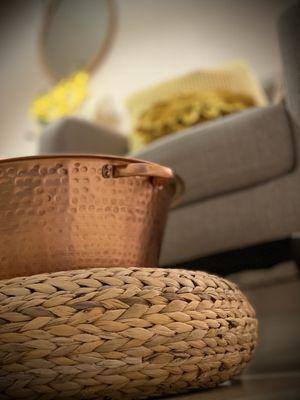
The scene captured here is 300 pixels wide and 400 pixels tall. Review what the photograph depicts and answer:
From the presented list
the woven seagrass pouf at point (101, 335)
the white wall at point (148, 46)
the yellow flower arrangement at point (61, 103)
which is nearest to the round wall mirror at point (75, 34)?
the white wall at point (148, 46)

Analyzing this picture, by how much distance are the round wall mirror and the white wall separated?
50mm

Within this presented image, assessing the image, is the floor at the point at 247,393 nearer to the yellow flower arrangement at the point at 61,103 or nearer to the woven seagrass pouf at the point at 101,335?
the woven seagrass pouf at the point at 101,335

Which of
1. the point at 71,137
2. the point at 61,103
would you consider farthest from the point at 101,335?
the point at 61,103

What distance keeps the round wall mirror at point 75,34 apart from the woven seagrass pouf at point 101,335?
172cm

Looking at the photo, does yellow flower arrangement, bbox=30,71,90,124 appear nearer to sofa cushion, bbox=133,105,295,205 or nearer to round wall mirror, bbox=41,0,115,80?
round wall mirror, bbox=41,0,115,80

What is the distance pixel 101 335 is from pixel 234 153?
0.50 meters

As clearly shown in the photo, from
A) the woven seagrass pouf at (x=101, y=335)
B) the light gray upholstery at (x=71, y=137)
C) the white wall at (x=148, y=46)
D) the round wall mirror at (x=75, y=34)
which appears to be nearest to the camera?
the woven seagrass pouf at (x=101, y=335)

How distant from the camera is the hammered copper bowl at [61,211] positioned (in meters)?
0.51

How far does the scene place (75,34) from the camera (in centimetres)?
213

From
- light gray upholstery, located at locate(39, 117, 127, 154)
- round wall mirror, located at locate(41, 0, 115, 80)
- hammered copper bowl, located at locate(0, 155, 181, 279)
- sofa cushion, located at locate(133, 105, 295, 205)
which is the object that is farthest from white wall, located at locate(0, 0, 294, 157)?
hammered copper bowl, located at locate(0, 155, 181, 279)

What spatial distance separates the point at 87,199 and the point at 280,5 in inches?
53.6

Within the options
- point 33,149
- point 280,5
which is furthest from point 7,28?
point 280,5

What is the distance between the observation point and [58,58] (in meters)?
2.16

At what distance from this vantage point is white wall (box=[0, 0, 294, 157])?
5.49 ft
